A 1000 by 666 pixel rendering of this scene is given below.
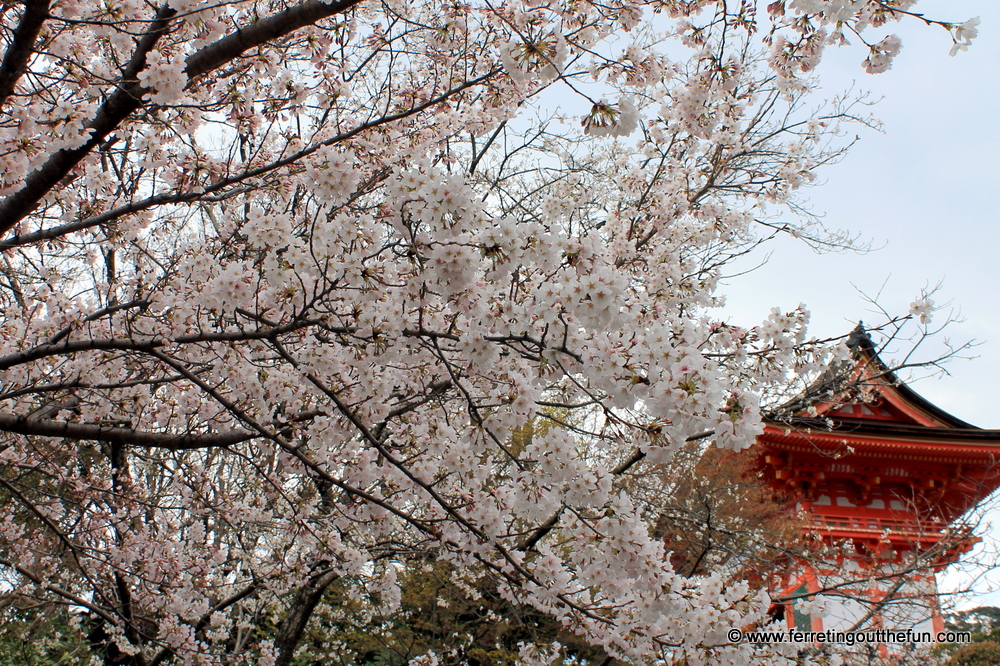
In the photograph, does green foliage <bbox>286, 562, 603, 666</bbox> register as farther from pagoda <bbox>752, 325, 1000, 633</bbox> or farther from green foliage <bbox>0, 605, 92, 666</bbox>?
pagoda <bbox>752, 325, 1000, 633</bbox>

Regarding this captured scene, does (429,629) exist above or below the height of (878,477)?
below

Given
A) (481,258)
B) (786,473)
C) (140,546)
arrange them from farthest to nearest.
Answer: (786,473)
(140,546)
(481,258)

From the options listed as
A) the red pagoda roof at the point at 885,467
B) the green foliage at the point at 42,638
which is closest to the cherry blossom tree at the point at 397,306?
the green foliage at the point at 42,638

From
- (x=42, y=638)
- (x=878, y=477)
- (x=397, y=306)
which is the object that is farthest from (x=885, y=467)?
(x=42, y=638)

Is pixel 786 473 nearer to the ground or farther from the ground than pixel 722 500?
farther from the ground

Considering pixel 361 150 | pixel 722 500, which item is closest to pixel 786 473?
pixel 722 500

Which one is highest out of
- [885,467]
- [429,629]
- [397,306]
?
[885,467]

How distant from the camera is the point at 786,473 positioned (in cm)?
973

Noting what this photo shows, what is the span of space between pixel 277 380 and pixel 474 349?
1.54 m

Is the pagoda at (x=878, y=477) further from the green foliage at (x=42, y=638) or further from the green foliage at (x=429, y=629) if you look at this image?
the green foliage at (x=42, y=638)

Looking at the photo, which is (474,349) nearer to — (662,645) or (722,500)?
(662,645)

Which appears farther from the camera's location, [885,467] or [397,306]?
[885,467]

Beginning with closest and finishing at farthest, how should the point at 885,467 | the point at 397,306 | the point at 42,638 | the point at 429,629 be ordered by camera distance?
1. the point at 397,306
2. the point at 429,629
3. the point at 42,638
4. the point at 885,467

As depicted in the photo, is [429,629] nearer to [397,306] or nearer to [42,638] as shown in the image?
[42,638]
